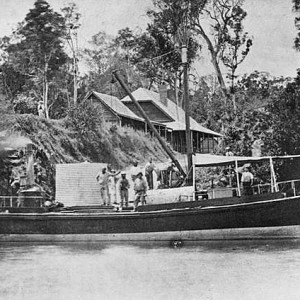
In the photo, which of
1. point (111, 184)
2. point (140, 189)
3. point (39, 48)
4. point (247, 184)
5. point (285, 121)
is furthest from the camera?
point (39, 48)

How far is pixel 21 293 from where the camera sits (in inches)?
414

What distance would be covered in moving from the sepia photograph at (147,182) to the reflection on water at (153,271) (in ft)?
0.13

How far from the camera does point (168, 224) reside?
1795cm

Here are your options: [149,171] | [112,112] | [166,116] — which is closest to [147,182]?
[149,171]

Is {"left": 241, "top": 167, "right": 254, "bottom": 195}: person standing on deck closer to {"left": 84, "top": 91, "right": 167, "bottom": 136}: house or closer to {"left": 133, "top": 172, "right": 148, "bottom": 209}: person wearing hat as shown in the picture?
{"left": 133, "top": 172, "right": 148, "bottom": 209}: person wearing hat

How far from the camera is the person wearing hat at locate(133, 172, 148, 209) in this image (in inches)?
731

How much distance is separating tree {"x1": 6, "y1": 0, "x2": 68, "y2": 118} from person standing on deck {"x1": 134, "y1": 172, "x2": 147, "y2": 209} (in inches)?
474

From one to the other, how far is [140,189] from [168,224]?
5.06 feet

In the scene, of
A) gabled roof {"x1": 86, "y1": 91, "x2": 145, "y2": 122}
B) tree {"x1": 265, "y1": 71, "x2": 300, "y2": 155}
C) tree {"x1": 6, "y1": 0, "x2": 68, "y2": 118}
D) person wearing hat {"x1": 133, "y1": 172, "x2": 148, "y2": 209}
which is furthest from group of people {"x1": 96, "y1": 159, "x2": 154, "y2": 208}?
gabled roof {"x1": 86, "y1": 91, "x2": 145, "y2": 122}

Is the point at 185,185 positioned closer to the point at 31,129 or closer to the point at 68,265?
the point at 68,265

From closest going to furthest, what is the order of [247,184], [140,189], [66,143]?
[247,184], [140,189], [66,143]

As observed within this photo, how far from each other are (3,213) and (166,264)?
6980 mm

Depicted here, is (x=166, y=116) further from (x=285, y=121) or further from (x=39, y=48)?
(x=285, y=121)

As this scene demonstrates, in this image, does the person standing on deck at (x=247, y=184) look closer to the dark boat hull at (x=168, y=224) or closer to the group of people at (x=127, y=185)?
the dark boat hull at (x=168, y=224)
